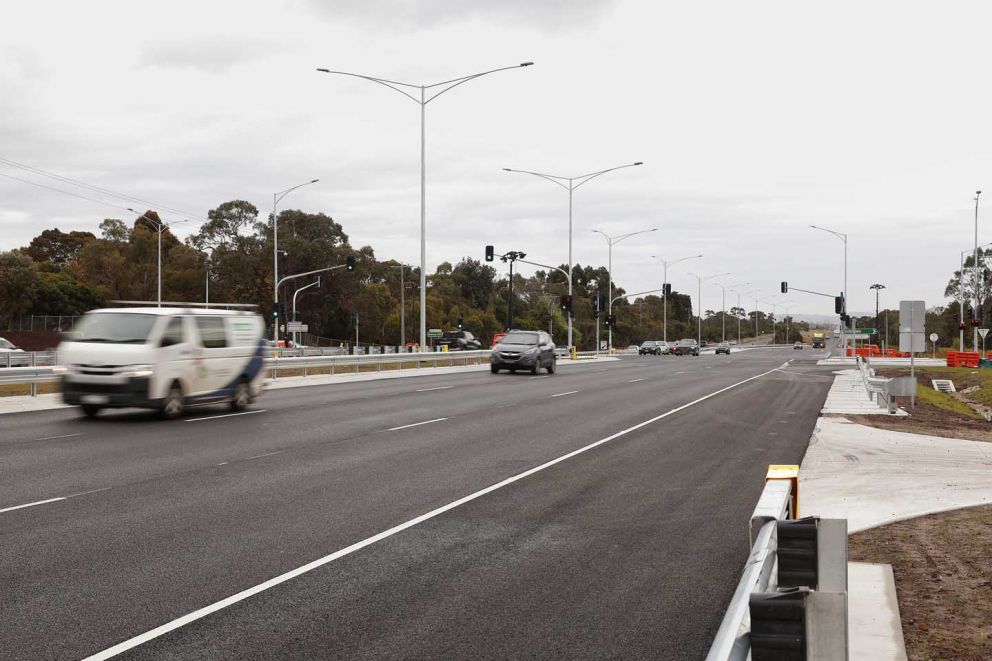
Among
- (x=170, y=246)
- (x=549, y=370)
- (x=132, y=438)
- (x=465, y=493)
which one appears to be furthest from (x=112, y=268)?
(x=465, y=493)

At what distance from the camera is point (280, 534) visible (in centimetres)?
770

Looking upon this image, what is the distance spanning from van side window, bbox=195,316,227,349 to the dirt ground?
13.7m

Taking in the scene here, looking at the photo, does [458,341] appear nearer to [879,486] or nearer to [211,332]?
[211,332]

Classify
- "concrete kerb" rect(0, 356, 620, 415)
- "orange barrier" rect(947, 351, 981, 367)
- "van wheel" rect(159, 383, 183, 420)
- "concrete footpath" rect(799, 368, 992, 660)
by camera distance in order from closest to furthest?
"concrete footpath" rect(799, 368, 992, 660) < "van wheel" rect(159, 383, 183, 420) < "concrete kerb" rect(0, 356, 620, 415) < "orange barrier" rect(947, 351, 981, 367)

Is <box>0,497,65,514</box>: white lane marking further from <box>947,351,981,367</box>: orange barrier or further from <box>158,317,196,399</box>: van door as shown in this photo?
<box>947,351,981,367</box>: orange barrier

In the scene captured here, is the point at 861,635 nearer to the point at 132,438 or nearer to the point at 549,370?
the point at 132,438

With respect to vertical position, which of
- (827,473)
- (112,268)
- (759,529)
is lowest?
(827,473)

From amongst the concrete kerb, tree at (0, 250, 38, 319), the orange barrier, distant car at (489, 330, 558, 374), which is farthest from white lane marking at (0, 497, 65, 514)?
tree at (0, 250, 38, 319)

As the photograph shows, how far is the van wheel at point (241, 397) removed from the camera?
19.5 metres

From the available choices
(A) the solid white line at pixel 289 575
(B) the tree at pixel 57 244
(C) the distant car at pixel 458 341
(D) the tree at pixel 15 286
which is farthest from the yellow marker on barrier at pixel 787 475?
(B) the tree at pixel 57 244

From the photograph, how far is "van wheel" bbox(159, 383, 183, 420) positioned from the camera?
57.1 feet

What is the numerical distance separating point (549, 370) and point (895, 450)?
25.4m

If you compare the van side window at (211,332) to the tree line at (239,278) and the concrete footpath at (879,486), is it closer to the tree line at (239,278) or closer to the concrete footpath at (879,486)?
the concrete footpath at (879,486)

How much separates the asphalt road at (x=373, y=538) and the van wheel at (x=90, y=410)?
1239 mm
